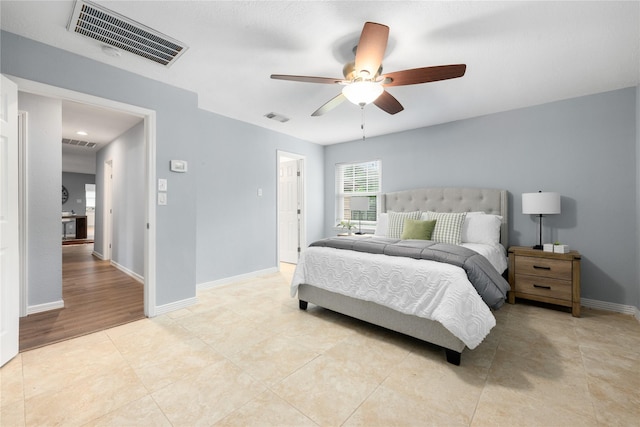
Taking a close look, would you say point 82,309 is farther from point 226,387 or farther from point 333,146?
point 333,146

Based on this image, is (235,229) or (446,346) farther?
(235,229)

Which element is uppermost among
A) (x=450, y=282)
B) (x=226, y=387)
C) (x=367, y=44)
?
(x=367, y=44)

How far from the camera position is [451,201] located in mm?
4078

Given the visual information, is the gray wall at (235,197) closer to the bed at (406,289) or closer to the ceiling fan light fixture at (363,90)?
the bed at (406,289)

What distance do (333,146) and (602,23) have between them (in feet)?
13.4

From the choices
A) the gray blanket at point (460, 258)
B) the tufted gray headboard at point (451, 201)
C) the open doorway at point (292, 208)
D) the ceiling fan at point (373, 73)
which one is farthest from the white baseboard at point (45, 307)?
the tufted gray headboard at point (451, 201)

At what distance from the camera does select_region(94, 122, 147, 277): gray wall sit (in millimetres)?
4316

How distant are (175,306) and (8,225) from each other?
1565 mm

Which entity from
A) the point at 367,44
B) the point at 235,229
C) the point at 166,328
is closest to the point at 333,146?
the point at 235,229

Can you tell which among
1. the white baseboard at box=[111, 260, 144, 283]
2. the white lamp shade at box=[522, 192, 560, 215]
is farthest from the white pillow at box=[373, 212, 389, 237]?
the white baseboard at box=[111, 260, 144, 283]

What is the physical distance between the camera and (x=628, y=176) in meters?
3.04

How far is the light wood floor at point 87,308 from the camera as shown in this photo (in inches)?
100

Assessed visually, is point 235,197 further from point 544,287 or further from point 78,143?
point 78,143

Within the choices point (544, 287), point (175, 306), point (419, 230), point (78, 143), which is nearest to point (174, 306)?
point (175, 306)
